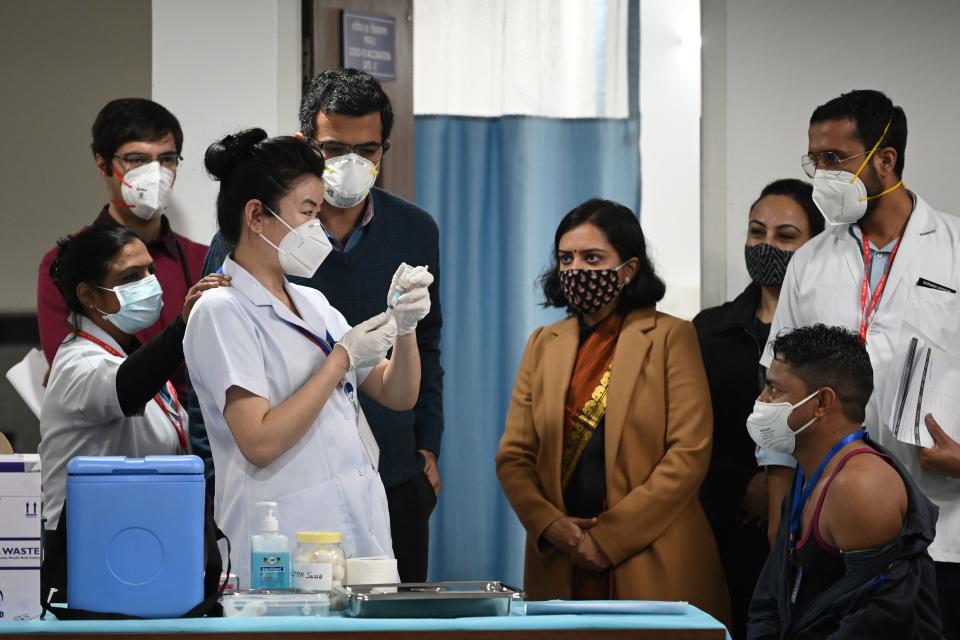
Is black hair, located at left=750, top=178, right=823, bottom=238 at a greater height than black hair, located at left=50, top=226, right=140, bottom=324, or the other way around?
black hair, located at left=750, top=178, right=823, bottom=238

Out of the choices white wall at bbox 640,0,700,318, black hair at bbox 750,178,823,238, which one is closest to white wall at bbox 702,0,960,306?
white wall at bbox 640,0,700,318

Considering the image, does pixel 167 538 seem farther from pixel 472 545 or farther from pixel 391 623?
pixel 472 545

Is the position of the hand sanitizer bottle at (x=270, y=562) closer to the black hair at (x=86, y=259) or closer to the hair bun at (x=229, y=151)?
the hair bun at (x=229, y=151)

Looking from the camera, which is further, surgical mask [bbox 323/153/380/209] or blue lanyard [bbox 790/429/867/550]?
surgical mask [bbox 323/153/380/209]

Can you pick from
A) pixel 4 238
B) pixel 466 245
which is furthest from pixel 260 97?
pixel 4 238

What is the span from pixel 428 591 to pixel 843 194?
6.25 feet

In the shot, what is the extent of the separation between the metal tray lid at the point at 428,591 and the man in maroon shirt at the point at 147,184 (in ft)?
5.62

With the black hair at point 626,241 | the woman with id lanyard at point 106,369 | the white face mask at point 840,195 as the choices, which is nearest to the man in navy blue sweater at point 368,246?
the woman with id lanyard at point 106,369

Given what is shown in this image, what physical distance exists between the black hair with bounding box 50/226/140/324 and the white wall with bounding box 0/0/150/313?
1.08m

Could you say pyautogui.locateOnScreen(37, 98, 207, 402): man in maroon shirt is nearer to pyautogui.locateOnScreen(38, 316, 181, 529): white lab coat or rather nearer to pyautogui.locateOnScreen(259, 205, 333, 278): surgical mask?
pyautogui.locateOnScreen(38, 316, 181, 529): white lab coat

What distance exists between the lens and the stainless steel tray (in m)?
1.72

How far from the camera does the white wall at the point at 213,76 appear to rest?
3.77 metres

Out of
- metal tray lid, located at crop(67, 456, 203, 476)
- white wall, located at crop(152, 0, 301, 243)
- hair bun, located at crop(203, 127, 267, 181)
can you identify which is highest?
white wall, located at crop(152, 0, 301, 243)

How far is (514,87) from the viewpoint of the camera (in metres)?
4.06
